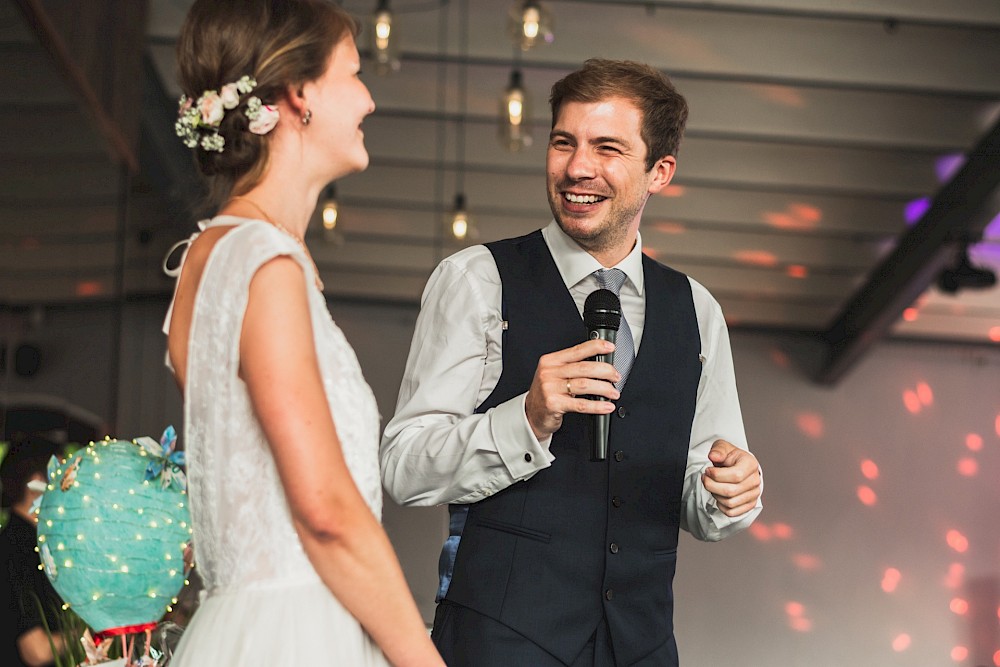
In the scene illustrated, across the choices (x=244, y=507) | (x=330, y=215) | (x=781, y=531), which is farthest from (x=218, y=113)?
(x=781, y=531)

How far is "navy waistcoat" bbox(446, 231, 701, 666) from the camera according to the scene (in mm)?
1996

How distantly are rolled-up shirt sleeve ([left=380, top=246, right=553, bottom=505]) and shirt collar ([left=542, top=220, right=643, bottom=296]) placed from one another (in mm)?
131

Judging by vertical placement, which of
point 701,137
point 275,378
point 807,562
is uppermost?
point 701,137

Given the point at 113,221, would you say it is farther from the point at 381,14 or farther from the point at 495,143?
the point at 495,143

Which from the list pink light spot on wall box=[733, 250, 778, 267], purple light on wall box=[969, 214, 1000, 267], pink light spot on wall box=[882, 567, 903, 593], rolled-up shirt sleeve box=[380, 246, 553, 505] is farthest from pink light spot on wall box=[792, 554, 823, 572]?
rolled-up shirt sleeve box=[380, 246, 553, 505]

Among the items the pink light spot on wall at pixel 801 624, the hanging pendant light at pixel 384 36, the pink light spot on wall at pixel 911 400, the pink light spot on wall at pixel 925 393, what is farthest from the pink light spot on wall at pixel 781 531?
the hanging pendant light at pixel 384 36

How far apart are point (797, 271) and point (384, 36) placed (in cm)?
538

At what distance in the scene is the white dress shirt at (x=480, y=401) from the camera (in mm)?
1939

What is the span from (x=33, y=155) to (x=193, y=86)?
2.81 metres

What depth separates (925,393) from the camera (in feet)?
36.7

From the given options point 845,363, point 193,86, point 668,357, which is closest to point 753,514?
point 668,357

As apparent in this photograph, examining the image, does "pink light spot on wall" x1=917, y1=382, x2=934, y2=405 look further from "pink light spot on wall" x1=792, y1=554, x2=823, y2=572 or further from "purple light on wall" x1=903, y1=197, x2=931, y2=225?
"purple light on wall" x1=903, y1=197, x2=931, y2=225

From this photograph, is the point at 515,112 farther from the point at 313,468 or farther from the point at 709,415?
the point at 313,468

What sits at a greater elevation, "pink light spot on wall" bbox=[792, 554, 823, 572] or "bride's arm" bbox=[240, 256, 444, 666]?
"bride's arm" bbox=[240, 256, 444, 666]
